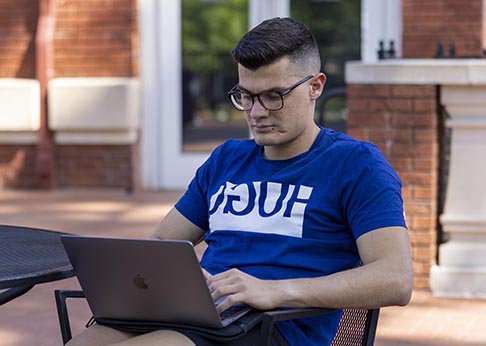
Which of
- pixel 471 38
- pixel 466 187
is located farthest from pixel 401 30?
pixel 466 187

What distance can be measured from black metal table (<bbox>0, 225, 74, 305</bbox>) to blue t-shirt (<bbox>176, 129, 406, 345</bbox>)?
428 mm

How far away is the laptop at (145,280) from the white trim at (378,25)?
22.3 ft

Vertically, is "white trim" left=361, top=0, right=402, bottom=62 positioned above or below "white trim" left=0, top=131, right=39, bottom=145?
above

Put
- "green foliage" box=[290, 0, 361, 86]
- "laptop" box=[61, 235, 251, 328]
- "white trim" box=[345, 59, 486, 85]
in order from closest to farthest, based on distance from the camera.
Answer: "laptop" box=[61, 235, 251, 328] → "white trim" box=[345, 59, 486, 85] → "green foliage" box=[290, 0, 361, 86]

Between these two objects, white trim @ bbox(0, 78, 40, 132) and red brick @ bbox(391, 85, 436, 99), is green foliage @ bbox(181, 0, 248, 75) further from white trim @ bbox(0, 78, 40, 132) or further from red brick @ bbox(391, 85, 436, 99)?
red brick @ bbox(391, 85, 436, 99)

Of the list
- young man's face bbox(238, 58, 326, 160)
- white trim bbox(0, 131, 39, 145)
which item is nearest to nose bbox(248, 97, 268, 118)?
young man's face bbox(238, 58, 326, 160)

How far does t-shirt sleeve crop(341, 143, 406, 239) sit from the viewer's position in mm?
2799

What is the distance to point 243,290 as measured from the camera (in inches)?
108

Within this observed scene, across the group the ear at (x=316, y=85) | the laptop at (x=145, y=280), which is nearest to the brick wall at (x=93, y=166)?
the ear at (x=316, y=85)

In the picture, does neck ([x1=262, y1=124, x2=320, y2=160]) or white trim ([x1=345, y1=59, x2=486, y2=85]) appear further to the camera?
white trim ([x1=345, y1=59, x2=486, y2=85])

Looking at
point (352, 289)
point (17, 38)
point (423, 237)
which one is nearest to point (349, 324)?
point (352, 289)

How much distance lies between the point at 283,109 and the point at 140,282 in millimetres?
628

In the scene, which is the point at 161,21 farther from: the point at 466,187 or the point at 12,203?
the point at 466,187

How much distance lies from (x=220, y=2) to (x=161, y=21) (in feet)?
1.86
